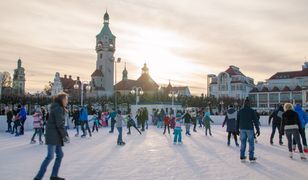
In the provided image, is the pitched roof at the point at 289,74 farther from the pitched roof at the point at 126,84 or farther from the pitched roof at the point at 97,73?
the pitched roof at the point at 97,73

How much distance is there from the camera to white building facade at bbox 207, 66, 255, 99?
70375 millimetres

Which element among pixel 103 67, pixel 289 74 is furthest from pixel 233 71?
pixel 103 67

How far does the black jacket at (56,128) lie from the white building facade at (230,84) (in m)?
66.7

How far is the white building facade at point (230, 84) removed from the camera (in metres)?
70.4

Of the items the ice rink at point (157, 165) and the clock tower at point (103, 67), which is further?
the clock tower at point (103, 67)

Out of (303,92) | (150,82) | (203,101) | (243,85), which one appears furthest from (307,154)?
(150,82)

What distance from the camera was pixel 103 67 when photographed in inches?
3314

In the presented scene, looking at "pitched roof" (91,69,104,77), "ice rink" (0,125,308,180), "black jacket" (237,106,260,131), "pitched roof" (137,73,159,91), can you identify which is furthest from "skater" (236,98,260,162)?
"pitched roof" (91,69,104,77)

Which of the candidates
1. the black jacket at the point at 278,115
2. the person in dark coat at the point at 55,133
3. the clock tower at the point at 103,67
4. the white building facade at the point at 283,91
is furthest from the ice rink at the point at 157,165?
the clock tower at the point at 103,67

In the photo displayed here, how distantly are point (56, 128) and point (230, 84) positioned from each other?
68.6m

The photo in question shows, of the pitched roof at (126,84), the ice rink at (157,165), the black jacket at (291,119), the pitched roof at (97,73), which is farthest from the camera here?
the pitched roof at (126,84)

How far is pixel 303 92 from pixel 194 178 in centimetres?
6385

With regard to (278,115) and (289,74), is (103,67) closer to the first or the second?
(289,74)

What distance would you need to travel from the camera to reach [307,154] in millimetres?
9227
